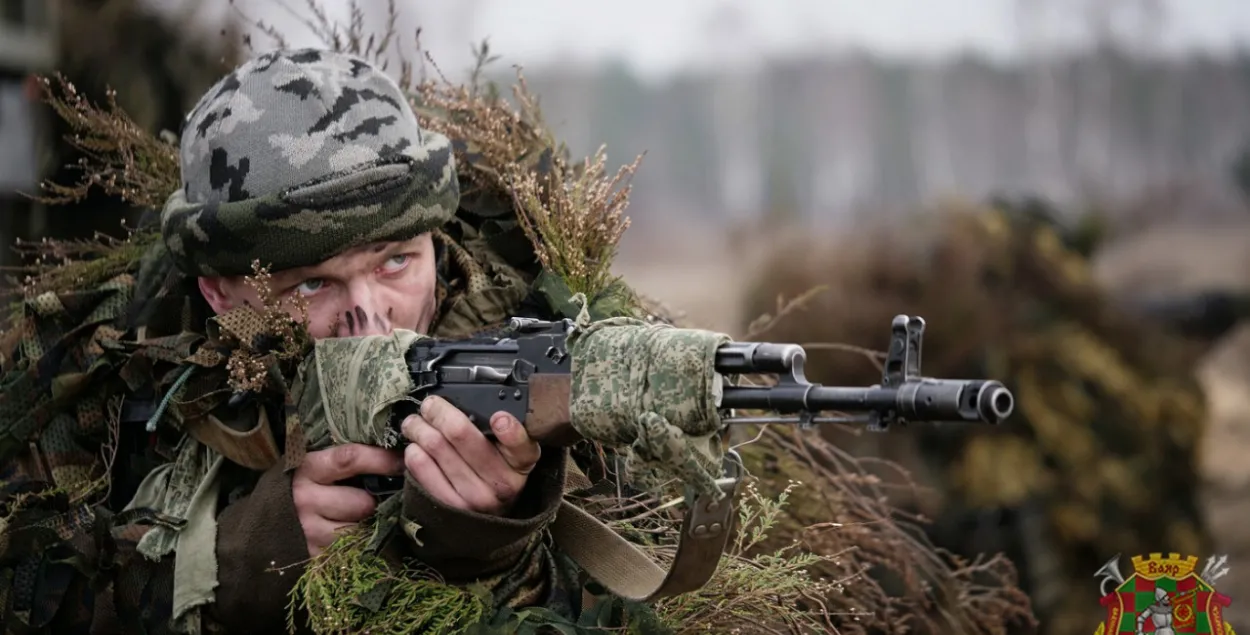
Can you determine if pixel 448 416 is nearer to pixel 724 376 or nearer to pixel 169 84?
pixel 724 376

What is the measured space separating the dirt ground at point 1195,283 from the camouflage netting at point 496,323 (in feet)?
12.4

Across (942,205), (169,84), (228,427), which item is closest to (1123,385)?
(942,205)

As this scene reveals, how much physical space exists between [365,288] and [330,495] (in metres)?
0.40

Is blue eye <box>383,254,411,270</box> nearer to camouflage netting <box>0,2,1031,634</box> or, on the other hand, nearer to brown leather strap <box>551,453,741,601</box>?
camouflage netting <box>0,2,1031,634</box>

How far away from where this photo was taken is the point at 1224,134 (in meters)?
18.2

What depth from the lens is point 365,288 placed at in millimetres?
2865

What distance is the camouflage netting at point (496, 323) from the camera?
267cm

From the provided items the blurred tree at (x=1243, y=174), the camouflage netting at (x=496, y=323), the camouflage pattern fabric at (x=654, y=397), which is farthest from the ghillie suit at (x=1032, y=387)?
the blurred tree at (x=1243, y=174)

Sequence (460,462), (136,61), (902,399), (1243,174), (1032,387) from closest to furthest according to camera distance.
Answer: (902,399)
(460,462)
(136,61)
(1032,387)
(1243,174)

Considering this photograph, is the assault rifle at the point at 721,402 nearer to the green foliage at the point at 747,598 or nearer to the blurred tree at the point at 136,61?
Result: the green foliage at the point at 747,598

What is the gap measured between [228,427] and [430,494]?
0.54 meters

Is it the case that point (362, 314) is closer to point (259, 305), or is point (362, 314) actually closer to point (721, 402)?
point (259, 305)

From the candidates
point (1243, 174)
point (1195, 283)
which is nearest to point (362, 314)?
point (1195, 283)

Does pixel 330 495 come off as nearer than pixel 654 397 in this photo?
No
